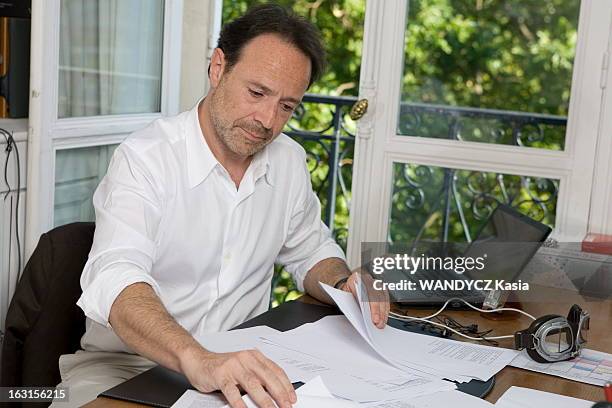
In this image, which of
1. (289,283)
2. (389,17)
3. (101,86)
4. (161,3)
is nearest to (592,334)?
(389,17)

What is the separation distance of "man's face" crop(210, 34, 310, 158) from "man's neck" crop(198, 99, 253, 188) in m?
0.03

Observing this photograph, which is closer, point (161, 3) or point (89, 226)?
point (89, 226)

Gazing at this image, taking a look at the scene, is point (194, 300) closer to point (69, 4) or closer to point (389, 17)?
point (69, 4)

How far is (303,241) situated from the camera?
2117mm

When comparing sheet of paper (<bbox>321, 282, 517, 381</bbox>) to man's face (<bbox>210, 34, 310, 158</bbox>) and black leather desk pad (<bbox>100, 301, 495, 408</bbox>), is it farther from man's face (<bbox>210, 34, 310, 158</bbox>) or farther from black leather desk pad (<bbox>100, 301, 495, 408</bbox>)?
man's face (<bbox>210, 34, 310, 158</bbox>)

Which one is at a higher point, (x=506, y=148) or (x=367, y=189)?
(x=506, y=148)

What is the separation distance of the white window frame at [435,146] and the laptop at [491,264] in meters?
0.43

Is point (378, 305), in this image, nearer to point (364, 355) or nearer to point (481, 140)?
point (364, 355)

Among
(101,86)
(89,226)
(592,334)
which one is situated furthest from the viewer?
(101,86)

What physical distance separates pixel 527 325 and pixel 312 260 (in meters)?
0.54

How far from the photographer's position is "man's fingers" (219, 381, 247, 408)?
118cm

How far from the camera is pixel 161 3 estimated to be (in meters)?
2.96

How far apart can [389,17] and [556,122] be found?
65 centimetres

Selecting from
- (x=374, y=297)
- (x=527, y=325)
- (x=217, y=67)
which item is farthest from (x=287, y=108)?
(x=527, y=325)
